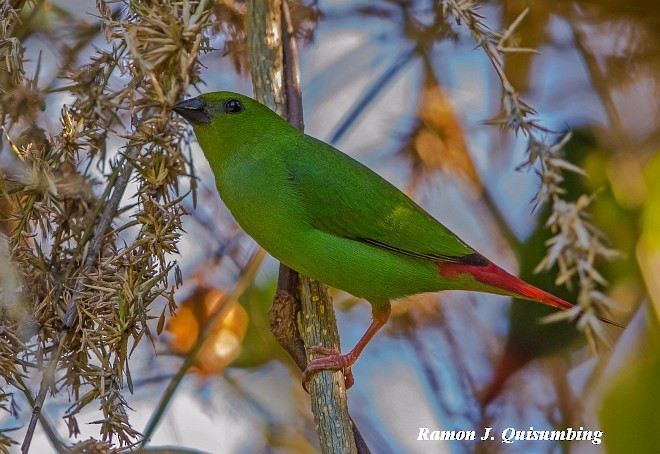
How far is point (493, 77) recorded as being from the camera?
12.1 ft

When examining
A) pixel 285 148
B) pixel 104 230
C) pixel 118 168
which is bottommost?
pixel 104 230

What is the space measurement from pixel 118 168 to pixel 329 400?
0.93 m

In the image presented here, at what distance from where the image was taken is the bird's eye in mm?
2865

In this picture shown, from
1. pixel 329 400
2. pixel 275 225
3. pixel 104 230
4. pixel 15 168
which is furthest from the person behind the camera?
pixel 275 225

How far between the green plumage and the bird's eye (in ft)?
0.05

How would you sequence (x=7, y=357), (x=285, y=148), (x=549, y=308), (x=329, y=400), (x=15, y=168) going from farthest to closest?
A: (x=549, y=308)
(x=285, y=148)
(x=329, y=400)
(x=15, y=168)
(x=7, y=357)

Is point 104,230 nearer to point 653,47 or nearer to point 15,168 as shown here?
point 15,168

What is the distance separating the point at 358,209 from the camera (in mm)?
2807

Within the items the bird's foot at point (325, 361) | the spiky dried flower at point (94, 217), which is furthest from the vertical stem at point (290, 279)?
the spiky dried flower at point (94, 217)

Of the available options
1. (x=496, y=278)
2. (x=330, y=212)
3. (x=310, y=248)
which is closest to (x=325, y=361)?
(x=310, y=248)

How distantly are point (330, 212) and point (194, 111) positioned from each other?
613mm

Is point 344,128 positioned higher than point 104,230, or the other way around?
point 344,128

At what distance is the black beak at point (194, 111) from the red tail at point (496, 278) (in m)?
1.04

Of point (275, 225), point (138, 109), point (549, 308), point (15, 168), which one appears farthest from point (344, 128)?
point (15, 168)
